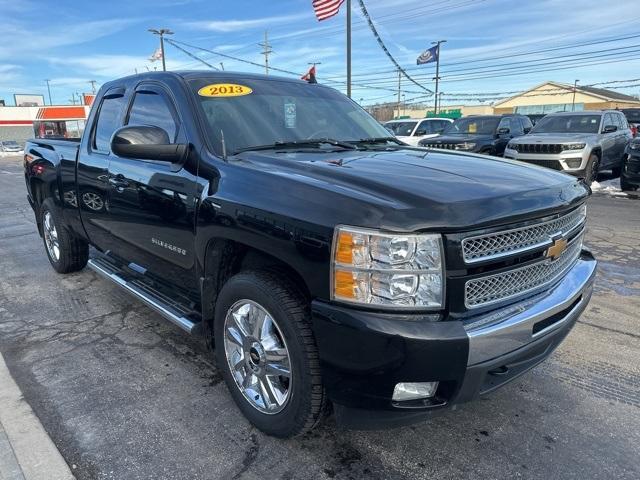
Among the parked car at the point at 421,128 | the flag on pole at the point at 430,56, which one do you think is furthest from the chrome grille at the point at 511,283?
the flag on pole at the point at 430,56

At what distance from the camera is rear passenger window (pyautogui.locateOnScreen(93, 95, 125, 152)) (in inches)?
156

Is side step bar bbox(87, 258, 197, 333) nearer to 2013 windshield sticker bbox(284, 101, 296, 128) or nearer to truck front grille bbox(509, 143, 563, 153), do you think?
2013 windshield sticker bbox(284, 101, 296, 128)

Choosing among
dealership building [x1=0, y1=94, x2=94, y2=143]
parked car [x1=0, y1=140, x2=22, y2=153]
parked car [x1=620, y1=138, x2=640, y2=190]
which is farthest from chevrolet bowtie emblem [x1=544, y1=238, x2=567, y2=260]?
dealership building [x1=0, y1=94, x2=94, y2=143]

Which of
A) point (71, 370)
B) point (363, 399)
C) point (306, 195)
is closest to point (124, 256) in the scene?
point (71, 370)

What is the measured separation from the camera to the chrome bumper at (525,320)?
1979 millimetres

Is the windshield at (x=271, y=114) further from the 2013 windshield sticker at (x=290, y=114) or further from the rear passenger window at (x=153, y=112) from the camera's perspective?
the rear passenger window at (x=153, y=112)

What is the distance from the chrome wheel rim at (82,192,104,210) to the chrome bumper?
3.14m

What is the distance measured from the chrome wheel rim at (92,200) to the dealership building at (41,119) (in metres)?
54.4

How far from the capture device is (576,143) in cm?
1058

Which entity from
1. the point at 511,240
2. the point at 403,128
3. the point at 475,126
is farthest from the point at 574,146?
the point at 511,240

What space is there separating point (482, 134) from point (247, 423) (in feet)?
40.4

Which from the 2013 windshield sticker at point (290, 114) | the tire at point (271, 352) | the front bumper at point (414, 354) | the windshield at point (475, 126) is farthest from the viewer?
the windshield at point (475, 126)

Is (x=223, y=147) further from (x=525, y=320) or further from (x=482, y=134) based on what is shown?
(x=482, y=134)

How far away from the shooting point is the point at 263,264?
2520mm
